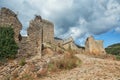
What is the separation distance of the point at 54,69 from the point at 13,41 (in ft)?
25.9

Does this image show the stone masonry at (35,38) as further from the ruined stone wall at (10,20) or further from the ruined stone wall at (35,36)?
the ruined stone wall at (10,20)

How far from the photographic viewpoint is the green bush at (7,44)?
64.9 ft

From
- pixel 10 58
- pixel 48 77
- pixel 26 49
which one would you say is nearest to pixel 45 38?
pixel 26 49

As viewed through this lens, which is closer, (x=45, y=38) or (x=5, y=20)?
(x=5, y=20)

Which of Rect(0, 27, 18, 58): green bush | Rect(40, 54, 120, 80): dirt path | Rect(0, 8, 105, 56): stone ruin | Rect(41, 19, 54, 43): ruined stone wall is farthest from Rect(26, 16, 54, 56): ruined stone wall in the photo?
Rect(40, 54, 120, 80): dirt path

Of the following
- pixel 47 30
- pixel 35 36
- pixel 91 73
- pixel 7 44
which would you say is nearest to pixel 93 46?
pixel 47 30

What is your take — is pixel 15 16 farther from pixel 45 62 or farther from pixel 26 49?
pixel 45 62

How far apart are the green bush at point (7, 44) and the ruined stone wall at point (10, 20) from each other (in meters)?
0.52

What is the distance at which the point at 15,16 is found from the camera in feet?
73.3

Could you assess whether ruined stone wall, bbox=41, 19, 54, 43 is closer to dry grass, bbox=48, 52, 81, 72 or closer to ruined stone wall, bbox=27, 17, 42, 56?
ruined stone wall, bbox=27, 17, 42, 56

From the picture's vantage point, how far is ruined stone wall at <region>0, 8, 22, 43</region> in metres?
21.4

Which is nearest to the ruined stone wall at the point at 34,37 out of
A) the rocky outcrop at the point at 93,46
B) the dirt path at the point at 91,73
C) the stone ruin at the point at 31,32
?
the stone ruin at the point at 31,32

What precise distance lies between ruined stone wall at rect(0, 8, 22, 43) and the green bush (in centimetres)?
52

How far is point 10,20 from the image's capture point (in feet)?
71.4
